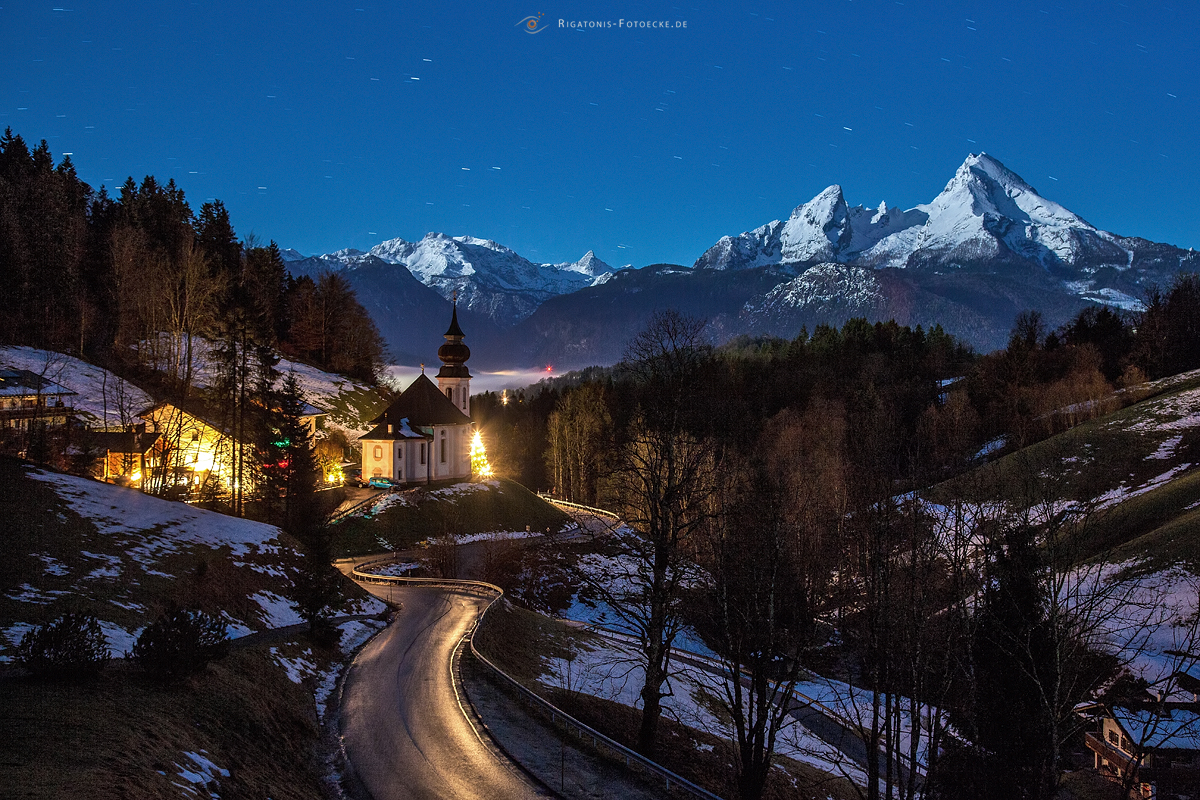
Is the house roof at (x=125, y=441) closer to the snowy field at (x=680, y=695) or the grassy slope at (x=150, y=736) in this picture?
the snowy field at (x=680, y=695)

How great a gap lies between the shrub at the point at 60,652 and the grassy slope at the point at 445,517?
34.7m

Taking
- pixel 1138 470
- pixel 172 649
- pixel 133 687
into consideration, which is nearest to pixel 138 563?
pixel 172 649

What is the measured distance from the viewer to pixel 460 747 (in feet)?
58.1

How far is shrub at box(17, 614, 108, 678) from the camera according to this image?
14648 millimetres

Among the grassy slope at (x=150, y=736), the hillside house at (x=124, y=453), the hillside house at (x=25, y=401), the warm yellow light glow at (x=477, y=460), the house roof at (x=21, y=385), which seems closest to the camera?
the grassy slope at (x=150, y=736)

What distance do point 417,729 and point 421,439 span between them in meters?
49.6

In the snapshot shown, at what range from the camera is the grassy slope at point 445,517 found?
51.9 metres

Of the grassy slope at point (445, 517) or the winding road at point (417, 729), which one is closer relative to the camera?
the winding road at point (417, 729)

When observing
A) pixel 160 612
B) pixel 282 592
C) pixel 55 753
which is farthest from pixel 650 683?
pixel 282 592

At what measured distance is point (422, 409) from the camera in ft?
229

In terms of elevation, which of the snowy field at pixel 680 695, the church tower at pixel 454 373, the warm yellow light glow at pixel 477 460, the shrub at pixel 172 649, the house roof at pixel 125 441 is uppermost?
the church tower at pixel 454 373

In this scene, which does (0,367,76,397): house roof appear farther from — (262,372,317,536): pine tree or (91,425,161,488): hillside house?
(262,372,317,536): pine tree

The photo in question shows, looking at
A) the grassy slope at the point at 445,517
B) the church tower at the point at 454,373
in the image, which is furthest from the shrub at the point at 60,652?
the church tower at the point at 454,373

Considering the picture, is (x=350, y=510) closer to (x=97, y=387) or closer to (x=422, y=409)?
(x=422, y=409)
